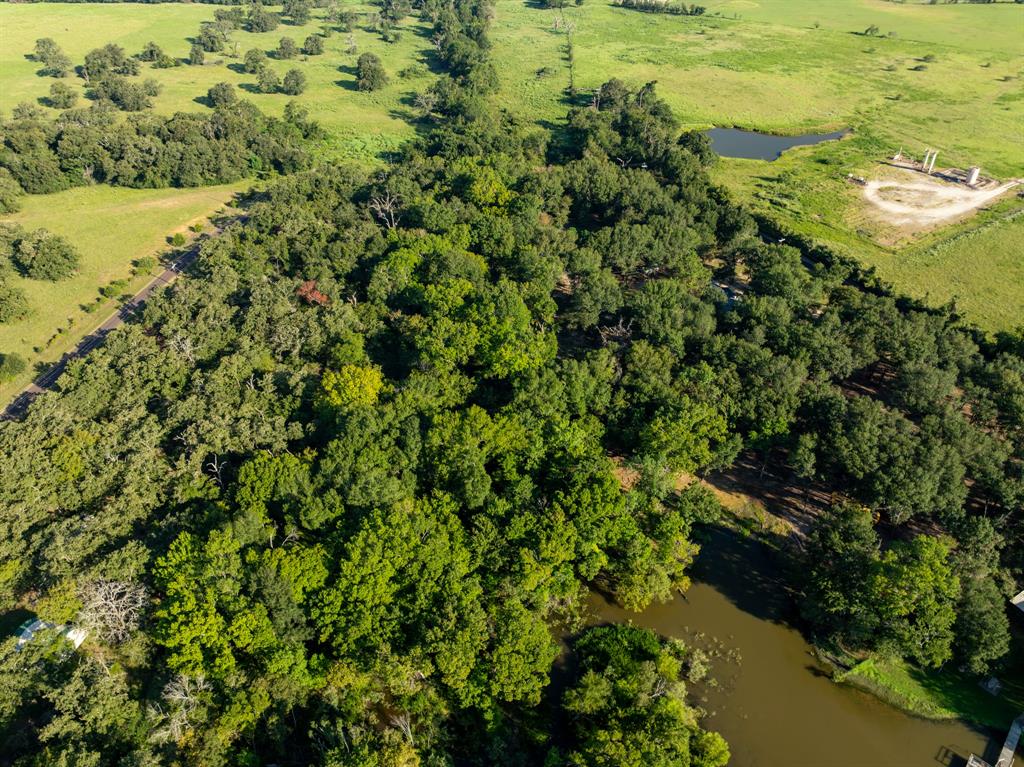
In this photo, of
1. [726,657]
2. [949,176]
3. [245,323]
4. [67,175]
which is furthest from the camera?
[949,176]

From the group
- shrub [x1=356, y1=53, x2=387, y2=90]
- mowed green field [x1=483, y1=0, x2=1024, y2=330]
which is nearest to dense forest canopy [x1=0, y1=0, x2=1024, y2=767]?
mowed green field [x1=483, y1=0, x2=1024, y2=330]

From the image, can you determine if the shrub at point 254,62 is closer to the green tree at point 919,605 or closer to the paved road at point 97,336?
the paved road at point 97,336

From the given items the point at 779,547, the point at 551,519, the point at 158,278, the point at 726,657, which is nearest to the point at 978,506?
the point at 779,547

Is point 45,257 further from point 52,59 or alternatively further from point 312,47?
point 312,47

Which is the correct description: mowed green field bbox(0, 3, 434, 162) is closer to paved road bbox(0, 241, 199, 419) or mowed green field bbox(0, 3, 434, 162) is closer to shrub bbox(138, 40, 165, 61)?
shrub bbox(138, 40, 165, 61)

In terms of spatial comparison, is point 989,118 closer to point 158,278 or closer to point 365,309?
point 365,309
